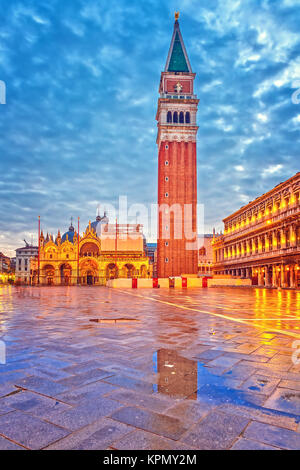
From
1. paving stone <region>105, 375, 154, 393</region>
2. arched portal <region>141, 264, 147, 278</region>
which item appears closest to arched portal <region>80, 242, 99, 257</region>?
arched portal <region>141, 264, 147, 278</region>

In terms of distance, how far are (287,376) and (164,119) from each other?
64843 mm

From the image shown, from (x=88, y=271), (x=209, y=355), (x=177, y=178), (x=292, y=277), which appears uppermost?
(x=177, y=178)

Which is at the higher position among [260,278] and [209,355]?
[209,355]

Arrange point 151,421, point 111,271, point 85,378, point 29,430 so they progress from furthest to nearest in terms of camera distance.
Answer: point 111,271 → point 85,378 → point 151,421 → point 29,430

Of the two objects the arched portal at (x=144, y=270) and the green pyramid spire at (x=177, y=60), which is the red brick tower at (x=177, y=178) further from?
the arched portal at (x=144, y=270)

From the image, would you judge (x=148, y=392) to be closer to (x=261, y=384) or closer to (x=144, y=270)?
(x=261, y=384)

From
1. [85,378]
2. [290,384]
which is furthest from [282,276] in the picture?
[85,378]

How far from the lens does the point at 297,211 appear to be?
3653cm

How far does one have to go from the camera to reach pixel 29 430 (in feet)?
9.11

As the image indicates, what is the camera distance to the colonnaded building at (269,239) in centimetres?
3778

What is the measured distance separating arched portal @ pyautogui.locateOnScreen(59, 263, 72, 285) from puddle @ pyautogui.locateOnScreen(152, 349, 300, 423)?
71.8m

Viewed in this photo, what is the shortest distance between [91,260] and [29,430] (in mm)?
72052

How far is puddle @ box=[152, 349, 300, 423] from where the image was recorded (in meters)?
3.43
